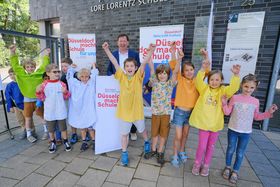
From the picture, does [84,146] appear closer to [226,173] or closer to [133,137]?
[133,137]

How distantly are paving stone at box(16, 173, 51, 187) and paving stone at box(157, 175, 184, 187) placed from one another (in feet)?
4.36

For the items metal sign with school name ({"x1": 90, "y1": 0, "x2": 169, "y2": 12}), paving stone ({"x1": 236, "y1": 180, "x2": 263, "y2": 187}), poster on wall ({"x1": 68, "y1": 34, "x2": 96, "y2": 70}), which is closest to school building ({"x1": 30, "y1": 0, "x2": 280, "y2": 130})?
metal sign with school name ({"x1": 90, "y1": 0, "x2": 169, "y2": 12})

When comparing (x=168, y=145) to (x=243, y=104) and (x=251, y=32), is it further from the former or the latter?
(x=251, y=32)

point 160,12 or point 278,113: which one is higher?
point 160,12

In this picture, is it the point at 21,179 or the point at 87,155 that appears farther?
the point at 87,155

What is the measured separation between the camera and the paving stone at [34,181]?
6.73 ft

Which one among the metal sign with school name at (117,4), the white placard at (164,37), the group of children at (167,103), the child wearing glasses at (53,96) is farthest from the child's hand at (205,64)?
the metal sign with school name at (117,4)

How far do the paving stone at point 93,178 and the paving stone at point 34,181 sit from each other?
0.41 m

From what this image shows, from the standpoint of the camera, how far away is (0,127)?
3.68 metres

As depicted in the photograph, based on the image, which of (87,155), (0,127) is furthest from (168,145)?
(0,127)

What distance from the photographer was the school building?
3.38 metres

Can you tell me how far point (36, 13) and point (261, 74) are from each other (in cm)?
779

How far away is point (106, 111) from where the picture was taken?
2.61 meters

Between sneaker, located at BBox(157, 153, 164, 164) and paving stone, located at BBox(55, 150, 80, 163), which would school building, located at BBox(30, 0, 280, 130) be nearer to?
sneaker, located at BBox(157, 153, 164, 164)
